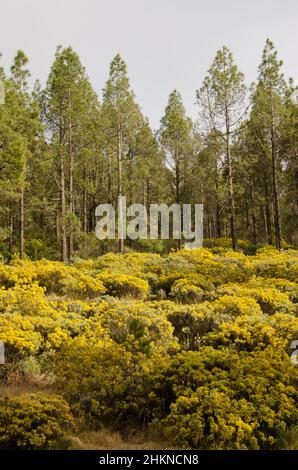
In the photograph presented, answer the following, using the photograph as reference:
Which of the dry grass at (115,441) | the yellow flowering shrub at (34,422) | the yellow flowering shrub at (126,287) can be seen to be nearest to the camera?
the yellow flowering shrub at (34,422)

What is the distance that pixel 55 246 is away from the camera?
32500mm

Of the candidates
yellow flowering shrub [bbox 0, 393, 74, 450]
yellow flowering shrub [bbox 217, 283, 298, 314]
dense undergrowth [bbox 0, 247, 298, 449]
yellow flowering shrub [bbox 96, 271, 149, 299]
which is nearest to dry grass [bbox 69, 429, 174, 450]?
dense undergrowth [bbox 0, 247, 298, 449]

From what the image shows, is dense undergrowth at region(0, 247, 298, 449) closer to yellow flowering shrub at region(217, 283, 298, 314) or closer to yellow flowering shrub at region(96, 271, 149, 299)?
yellow flowering shrub at region(217, 283, 298, 314)

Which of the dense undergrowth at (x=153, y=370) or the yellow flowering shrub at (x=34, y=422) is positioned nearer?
the yellow flowering shrub at (x=34, y=422)

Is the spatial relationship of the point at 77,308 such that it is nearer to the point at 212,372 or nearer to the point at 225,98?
the point at 212,372

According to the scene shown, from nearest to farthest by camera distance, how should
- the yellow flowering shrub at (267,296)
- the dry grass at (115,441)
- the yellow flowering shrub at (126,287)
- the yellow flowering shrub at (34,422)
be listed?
the yellow flowering shrub at (34,422) < the dry grass at (115,441) < the yellow flowering shrub at (267,296) < the yellow flowering shrub at (126,287)

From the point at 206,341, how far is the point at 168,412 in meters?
2.38

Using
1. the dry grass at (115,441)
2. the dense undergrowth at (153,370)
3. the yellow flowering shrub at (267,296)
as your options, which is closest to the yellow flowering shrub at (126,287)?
the dense undergrowth at (153,370)

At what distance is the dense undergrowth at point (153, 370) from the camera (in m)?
5.59

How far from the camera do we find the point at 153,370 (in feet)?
22.5

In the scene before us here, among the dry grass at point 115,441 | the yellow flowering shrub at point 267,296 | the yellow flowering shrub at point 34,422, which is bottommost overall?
the dry grass at point 115,441

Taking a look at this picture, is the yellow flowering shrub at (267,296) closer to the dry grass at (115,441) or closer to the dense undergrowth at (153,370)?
the dense undergrowth at (153,370)

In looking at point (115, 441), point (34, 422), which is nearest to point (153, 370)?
point (115, 441)

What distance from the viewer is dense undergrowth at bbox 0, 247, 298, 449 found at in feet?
18.3
